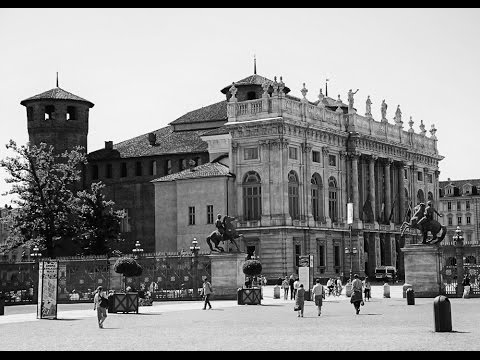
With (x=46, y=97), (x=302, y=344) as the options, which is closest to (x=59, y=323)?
(x=302, y=344)

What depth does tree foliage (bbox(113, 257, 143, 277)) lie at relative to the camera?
53.1 metres

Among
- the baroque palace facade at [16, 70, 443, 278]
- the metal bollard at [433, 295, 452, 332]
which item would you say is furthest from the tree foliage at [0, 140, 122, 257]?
the metal bollard at [433, 295, 452, 332]

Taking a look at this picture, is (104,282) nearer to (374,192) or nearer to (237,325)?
(237,325)

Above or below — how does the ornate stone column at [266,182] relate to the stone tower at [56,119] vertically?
below

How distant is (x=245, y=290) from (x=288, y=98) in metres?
38.1

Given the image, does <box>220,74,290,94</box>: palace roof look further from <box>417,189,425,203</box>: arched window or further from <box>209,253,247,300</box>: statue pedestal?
<box>209,253,247,300</box>: statue pedestal

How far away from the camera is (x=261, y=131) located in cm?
8175

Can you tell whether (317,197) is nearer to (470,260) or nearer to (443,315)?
(470,260)

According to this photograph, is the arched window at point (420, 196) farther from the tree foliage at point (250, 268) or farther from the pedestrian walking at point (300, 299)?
the pedestrian walking at point (300, 299)

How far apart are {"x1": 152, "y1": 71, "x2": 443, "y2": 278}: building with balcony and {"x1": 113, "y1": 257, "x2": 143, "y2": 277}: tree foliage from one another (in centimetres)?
2670

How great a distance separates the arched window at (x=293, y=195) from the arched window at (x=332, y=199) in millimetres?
6065

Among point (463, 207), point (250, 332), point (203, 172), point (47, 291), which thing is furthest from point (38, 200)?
point (463, 207)

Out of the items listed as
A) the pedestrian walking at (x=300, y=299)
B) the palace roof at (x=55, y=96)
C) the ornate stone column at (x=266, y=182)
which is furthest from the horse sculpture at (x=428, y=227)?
the palace roof at (x=55, y=96)

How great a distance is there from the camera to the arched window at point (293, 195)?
3230 inches
